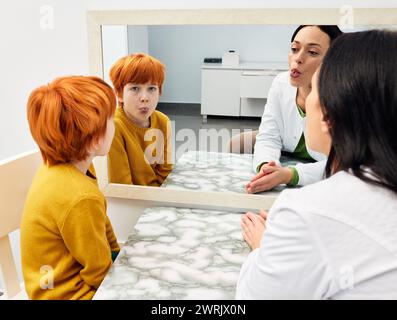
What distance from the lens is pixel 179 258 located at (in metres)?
0.90

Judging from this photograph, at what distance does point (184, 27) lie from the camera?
99 centimetres

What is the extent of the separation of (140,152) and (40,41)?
0.44 meters

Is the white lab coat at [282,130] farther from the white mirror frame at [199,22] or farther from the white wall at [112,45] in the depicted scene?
the white wall at [112,45]

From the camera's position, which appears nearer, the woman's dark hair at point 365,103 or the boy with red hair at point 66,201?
the woman's dark hair at point 365,103

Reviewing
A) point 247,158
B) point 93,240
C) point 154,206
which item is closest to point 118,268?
point 93,240

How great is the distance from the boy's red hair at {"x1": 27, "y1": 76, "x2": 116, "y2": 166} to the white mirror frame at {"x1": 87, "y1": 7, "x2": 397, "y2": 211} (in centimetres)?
24

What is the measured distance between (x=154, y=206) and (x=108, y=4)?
581mm

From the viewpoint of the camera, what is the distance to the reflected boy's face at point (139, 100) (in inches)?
40.9

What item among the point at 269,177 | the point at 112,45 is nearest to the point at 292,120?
the point at 269,177

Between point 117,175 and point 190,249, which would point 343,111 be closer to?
point 190,249

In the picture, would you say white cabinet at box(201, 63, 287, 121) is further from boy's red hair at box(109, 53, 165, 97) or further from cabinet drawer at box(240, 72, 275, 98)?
boy's red hair at box(109, 53, 165, 97)

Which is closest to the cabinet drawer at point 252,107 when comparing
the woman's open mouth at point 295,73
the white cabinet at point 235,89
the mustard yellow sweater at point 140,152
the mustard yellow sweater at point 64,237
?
the white cabinet at point 235,89

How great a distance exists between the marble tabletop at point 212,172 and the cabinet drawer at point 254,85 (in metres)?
0.17

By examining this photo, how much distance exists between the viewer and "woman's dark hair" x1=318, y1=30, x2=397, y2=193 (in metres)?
0.53
